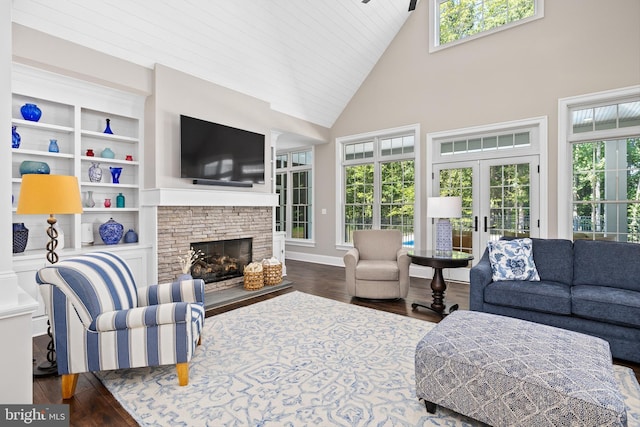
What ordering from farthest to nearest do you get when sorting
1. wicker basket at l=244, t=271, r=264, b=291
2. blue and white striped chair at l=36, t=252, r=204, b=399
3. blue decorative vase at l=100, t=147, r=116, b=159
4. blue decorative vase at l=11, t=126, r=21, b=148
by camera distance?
wicker basket at l=244, t=271, r=264, b=291 → blue decorative vase at l=100, t=147, r=116, b=159 → blue decorative vase at l=11, t=126, r=21, b=148 → blue and white striped chair at l=36, t=252, r=204, b=399

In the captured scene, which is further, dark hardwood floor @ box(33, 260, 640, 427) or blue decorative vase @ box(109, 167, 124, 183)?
blue decorative vase @ box(109, 167, 124, 183)

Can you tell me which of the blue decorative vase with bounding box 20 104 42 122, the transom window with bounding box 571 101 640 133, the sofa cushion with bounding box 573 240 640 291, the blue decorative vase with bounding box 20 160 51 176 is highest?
the transom window with bounding box 571 101 640 133

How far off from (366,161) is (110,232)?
443cm

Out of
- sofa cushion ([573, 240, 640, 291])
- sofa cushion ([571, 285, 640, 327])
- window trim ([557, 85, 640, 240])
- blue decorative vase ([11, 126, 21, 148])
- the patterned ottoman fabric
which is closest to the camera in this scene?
the patterned ottoman fabric

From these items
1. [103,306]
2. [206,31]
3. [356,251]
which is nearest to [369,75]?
[206,31]

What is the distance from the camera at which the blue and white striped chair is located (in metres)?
2.08

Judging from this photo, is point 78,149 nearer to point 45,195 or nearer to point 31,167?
point 31,167

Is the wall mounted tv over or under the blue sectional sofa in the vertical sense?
over

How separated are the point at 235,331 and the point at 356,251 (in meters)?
1.98

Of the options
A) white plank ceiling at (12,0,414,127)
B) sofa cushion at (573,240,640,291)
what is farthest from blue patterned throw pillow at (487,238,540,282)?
white plank ceiling at (12,0,414,127)

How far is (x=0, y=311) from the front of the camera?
1539 millimetres

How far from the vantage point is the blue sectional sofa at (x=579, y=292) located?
2613 mm

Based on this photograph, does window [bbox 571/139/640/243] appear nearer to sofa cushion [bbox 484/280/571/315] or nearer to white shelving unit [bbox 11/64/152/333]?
sofa cushion [bbox 484/280/571/315]

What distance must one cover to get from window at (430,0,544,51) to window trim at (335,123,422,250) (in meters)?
1.46
